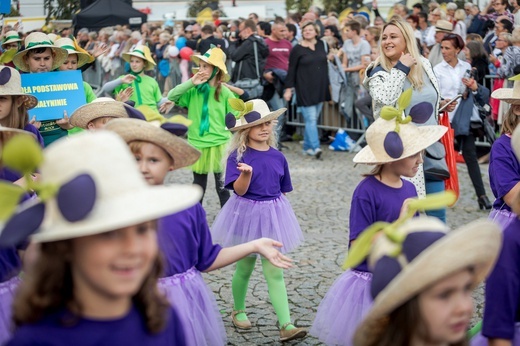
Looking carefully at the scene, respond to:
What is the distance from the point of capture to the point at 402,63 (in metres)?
7.20

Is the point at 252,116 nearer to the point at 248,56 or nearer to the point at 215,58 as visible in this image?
the point at 215,58

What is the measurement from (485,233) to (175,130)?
2.10 metres

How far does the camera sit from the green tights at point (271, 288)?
20.4ft

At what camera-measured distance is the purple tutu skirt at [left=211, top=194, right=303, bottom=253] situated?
6.80m

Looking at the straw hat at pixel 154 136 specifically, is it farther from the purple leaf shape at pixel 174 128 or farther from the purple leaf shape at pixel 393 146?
the purple leaf shape at pixel 393 146

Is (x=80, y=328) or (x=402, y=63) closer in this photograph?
(x=80, y=328)

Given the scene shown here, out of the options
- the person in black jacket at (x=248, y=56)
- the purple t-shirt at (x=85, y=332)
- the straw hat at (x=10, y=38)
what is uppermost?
the purple t-shirt at (x=85, y=332)

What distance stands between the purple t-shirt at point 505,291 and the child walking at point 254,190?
311cm

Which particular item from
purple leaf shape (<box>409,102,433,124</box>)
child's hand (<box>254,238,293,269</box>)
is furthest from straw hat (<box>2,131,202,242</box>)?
purple leaf shape (<box>409,102,433,124</box>)

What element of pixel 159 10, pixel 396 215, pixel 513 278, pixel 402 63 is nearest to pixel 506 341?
pixel 513 278

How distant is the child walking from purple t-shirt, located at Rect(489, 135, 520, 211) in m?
1.82

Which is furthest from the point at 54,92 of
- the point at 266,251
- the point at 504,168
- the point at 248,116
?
the point at 266,251

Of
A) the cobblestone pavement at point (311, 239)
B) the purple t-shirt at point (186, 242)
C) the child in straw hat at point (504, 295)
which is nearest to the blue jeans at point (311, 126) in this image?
the cobblestone pavement at point (311, 239)

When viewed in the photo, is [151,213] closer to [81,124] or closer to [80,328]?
[80,328]
